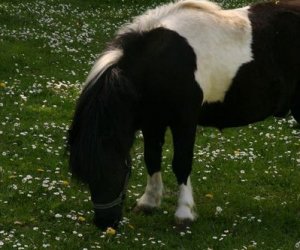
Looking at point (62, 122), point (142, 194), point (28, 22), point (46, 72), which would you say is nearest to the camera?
point (142, 194)

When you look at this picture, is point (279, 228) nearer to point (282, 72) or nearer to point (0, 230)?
point (282, 72)

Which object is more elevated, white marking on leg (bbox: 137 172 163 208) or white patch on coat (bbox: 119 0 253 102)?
white patch on coat (bbox: 119 0 253 102)

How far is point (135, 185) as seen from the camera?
9422 mm

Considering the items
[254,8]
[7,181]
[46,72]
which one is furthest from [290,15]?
[46,72]

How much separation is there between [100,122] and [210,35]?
2001 millimetres

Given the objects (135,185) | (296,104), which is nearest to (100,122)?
(135,185)

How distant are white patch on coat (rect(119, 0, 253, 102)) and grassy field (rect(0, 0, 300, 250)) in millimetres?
1798

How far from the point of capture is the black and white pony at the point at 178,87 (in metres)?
6.86

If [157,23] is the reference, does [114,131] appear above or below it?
below

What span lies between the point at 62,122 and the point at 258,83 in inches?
217

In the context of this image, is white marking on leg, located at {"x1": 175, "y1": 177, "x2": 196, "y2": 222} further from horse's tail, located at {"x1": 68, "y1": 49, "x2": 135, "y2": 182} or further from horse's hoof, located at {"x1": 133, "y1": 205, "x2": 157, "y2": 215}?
horse's tail, located at {"x1": 68, "y1": 49, "x2": 135, "y2": 182}

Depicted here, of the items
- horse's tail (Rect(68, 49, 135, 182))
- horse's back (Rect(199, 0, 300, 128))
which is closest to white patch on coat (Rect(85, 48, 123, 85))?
horse's tail (Rect(68, 49, 135, 182))

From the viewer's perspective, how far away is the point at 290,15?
27.7ft

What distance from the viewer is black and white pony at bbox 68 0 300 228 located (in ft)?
22.5
